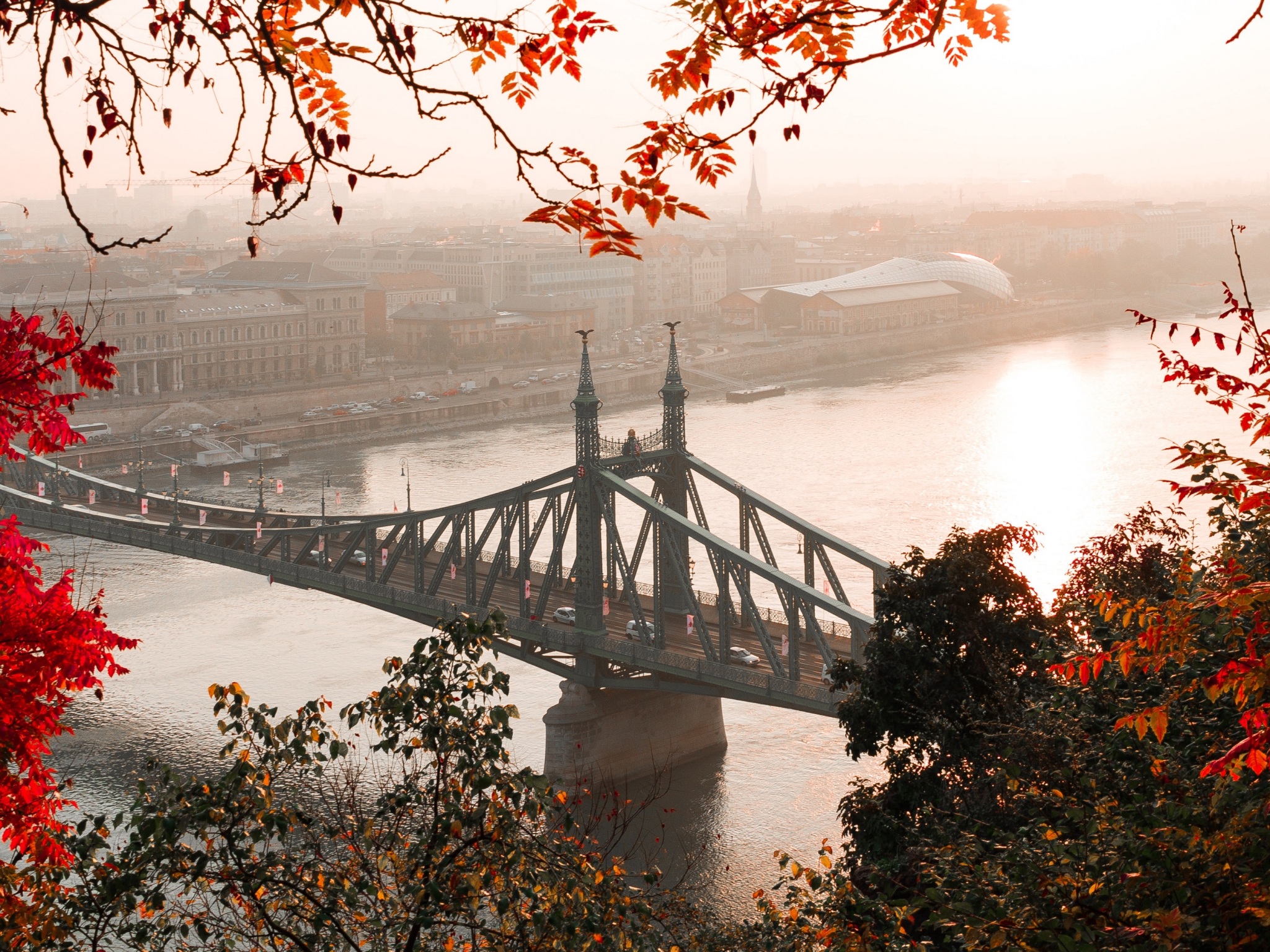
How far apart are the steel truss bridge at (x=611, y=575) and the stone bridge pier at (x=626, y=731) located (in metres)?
0.33

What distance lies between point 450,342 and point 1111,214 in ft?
203

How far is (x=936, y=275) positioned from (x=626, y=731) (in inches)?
2385

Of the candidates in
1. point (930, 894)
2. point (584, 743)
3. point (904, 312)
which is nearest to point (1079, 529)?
point (584, 743)

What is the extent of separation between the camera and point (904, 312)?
65.8 m

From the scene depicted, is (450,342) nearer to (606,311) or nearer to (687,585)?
(606,311)

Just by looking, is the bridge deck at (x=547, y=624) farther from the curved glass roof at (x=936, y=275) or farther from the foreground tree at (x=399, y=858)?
the curved glass roof at (x=936, y=275)

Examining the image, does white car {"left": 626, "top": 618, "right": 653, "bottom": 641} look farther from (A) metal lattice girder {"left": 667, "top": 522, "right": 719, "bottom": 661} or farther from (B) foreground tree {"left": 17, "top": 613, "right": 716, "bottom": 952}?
(B) foreground tree {"left": 17, "top": 613, "right": 716, "bottom": 952}

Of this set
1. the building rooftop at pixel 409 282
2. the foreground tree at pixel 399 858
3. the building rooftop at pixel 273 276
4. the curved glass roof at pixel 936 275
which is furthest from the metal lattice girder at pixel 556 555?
the curved glass roof at pixel 936 275

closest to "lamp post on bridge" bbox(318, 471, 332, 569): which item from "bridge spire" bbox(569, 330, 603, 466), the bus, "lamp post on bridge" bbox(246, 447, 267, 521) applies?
"lamp post on bridge" bbox(246, 447, 267, 521)

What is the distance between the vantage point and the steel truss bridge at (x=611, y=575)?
1655 cm

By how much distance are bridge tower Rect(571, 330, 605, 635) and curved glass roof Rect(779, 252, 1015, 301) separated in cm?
5205

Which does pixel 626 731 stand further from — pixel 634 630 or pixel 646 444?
pixel 646 444

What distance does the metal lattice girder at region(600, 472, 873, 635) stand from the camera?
15.9 meters

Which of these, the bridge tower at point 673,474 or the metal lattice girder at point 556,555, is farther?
the bridge tower at point 673,474
